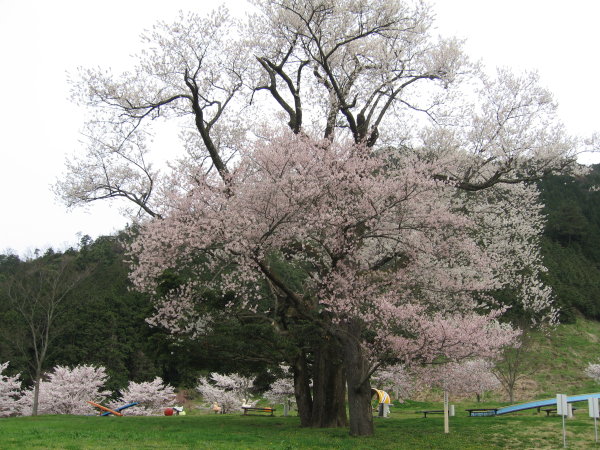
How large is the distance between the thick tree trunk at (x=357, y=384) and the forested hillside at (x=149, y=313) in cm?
168

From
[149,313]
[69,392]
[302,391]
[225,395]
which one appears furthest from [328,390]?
[69,392]

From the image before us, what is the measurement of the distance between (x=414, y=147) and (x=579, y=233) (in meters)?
39.3

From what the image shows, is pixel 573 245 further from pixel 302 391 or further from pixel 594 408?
pixel 594 408

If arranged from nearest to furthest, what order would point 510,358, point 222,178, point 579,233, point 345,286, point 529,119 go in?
1. point 345,286
2. point 222,178
3. point 529,119
4. point 510,358
5. point 579,233

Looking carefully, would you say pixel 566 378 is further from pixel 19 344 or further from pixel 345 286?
pixel 19 344

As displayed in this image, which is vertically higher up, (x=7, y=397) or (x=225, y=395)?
(x=225, y=395)

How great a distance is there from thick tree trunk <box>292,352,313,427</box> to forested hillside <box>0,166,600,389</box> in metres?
0.79

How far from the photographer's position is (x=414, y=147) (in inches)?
605

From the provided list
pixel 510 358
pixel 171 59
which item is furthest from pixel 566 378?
pixel 171 59

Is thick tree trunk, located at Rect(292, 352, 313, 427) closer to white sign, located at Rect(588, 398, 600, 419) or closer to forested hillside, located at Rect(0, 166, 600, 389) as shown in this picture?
forested hillside, located at Rect(0, 166, 600, 389)

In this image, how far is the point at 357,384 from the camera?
11.7 metres

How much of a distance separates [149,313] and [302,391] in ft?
15.0

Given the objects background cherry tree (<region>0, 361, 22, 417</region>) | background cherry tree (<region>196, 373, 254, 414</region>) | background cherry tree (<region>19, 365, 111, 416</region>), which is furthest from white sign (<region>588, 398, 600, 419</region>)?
background cherry tree (<region>0, 361, 22, 417</region>)

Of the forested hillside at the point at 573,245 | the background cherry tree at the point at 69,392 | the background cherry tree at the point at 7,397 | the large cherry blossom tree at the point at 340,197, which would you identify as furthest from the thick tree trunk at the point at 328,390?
the forested hillside at the point at 573,245
